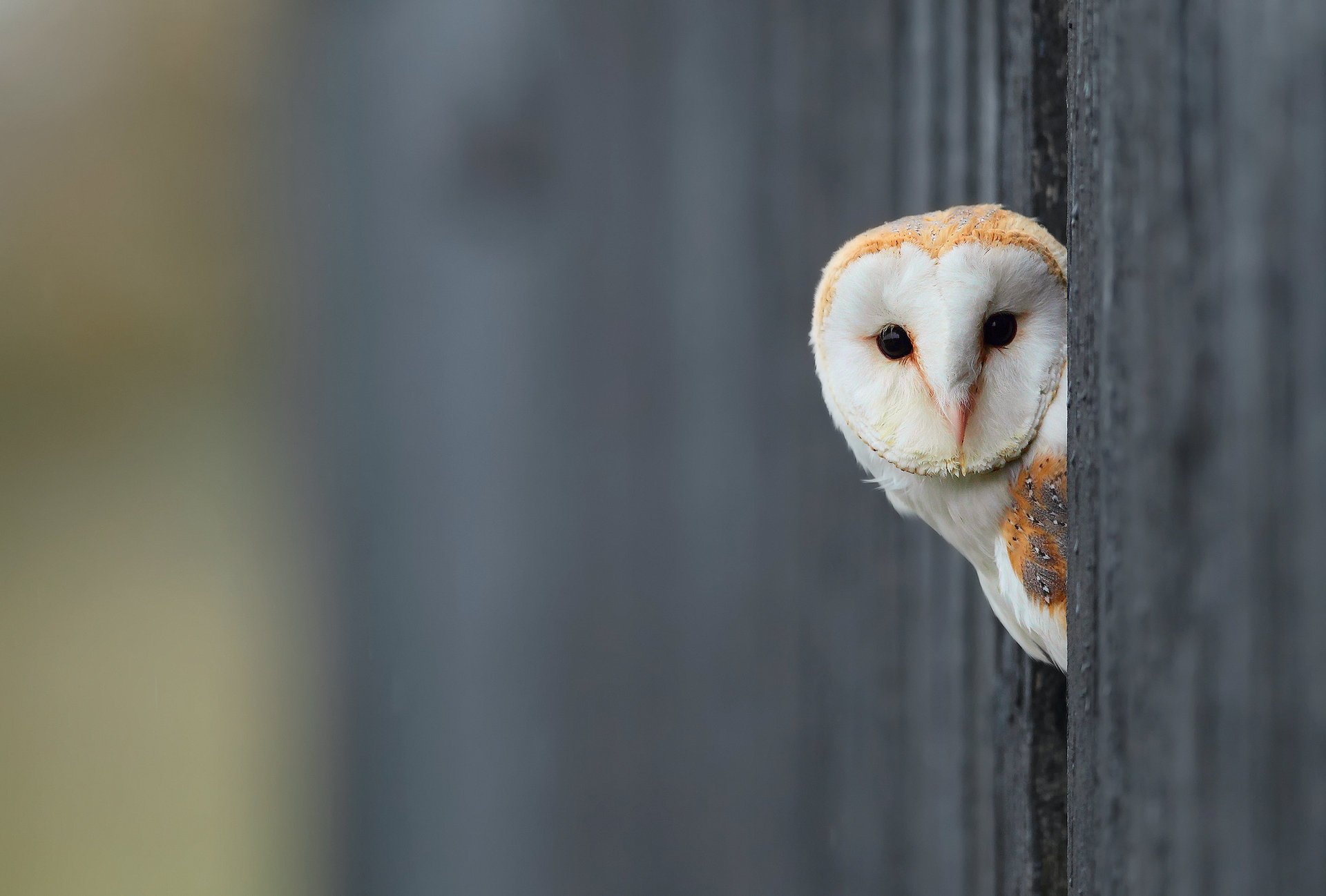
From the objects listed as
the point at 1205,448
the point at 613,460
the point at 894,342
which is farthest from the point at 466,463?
the point at 1205,448

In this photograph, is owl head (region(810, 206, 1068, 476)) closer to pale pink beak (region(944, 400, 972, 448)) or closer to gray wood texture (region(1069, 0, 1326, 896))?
pale pink beak (region(944, 400, 972, 448))

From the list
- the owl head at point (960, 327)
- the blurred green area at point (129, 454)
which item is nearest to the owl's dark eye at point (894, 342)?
the owl head at point (960, 327)

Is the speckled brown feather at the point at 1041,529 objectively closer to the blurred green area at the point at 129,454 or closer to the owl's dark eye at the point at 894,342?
the owl's dark eye at the point at 894,342

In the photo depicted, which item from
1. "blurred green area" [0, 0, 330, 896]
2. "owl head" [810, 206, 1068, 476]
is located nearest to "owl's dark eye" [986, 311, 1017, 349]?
"owl head" [810, 206, 1068, 476]

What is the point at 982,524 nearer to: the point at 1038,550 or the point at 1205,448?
the point at 1038,550

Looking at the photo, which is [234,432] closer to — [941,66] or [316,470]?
[316,470]

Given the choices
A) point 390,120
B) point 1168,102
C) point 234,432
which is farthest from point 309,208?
point 1168,102
